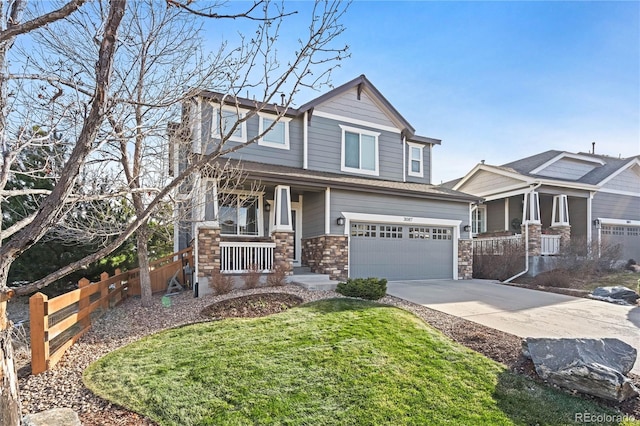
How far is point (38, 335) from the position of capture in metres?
4.38

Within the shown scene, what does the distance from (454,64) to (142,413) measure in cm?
1017

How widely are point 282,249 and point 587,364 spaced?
24.8 feet

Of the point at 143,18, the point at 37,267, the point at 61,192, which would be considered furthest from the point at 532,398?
the point at 37,267

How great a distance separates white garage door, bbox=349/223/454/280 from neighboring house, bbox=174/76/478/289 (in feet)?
0.11

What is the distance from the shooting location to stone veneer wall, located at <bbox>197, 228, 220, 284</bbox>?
9.28 meters

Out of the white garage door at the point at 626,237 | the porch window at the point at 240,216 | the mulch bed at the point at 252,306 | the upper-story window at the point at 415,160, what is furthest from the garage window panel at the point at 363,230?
the white garage door at the point at 626,237

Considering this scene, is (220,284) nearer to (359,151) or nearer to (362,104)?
(359,151)

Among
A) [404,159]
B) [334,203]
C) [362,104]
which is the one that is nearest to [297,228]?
[334,203]

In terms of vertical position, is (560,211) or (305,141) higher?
(305,141)

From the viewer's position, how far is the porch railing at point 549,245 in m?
15.2

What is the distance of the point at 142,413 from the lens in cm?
352

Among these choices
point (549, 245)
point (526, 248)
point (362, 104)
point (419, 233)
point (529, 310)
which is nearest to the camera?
point (529, 310)

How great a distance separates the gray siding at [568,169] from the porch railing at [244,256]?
13773mm

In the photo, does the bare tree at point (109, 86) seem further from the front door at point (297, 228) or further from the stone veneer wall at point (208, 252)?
the front door at point (297, 228)
